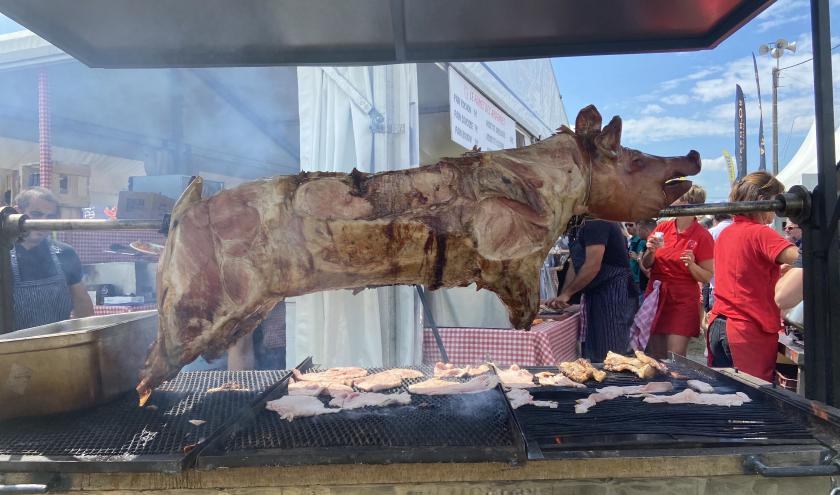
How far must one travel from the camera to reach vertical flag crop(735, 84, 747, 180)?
54.7 ft

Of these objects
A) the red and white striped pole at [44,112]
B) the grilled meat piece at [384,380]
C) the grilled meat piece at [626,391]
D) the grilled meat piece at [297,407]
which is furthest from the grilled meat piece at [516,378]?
the red and white striped pole at [44,112]

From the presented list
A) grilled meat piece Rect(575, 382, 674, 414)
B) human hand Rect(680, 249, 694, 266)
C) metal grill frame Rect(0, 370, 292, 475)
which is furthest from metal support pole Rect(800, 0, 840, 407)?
human hand Rect(680, 249, 694, 266)

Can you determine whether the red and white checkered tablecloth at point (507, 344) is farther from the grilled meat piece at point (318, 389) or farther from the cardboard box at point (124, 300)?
the cardboard box at point (124, 300)

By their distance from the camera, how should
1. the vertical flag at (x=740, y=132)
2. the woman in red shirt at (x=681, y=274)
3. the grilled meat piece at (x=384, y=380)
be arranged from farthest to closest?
the vertical flag at (x=740, y=132), the woman in red shirt at (x=681, y=274), the grilled meat piece at (x=384, y=380)

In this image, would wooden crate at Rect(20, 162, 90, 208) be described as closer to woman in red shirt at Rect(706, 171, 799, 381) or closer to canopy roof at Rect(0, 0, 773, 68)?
canopy roof at Rect(0, 0, 773, 68)

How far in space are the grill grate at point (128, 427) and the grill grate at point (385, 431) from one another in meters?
0.23

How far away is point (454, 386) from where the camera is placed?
2.59 m

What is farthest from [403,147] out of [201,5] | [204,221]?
[204,221]

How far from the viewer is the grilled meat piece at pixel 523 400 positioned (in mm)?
2342

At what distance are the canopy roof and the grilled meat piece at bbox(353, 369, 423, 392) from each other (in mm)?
1833

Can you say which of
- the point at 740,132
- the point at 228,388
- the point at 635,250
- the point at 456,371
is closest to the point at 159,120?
the point at 228,388

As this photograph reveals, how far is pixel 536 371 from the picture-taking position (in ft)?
9.82

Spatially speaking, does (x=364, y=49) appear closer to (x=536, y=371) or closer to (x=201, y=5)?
(x=201, y=5)

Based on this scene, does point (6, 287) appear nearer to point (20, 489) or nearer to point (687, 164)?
point (20, 489)
